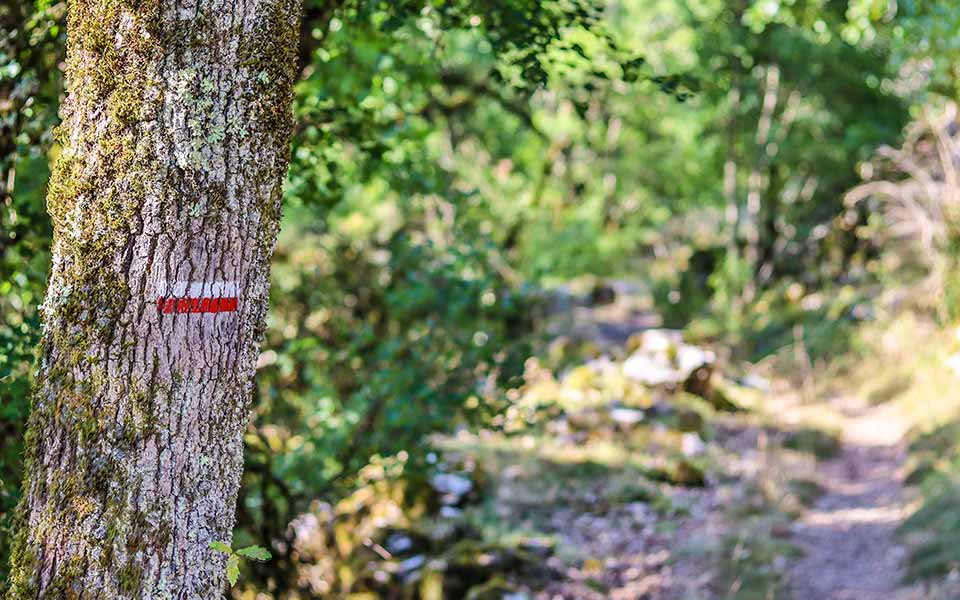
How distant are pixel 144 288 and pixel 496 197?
1042 centimetres

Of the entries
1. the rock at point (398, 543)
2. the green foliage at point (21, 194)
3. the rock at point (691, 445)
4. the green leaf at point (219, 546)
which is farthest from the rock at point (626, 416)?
the green leaf at point (219, 546)

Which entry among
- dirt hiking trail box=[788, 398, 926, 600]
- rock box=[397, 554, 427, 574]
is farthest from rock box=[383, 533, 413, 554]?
dirt hiking trail box=[788, 398, 926, 600]

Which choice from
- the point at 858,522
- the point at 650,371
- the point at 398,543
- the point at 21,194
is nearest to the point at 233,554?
the point at 21,194

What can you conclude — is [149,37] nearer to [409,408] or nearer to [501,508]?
[409,408]

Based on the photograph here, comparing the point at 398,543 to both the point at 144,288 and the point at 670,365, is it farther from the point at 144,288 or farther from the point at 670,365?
the point at 670,365

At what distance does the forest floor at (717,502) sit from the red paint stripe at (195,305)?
329 centimetres

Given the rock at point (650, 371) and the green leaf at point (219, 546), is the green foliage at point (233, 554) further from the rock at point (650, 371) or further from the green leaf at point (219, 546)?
the rock at point (650, 371)

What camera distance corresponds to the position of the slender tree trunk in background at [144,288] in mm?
1795

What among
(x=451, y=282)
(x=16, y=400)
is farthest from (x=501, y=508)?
(x=16, y=400)

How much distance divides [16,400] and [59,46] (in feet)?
3.72

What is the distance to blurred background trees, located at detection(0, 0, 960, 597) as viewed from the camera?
335cm

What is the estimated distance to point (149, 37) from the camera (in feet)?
5.90

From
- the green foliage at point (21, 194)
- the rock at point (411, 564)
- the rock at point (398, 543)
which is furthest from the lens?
the rock at point (398, 543)

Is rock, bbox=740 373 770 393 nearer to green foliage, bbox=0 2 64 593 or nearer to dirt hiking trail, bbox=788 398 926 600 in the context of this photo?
dirt hiking trail, bbox=788 398 926 600
